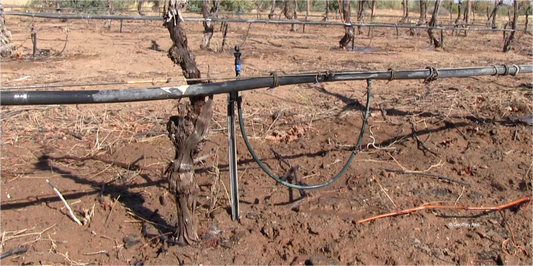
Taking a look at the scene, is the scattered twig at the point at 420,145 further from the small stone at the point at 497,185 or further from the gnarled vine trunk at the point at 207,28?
the gnarled vine trunk at the point at 207,28

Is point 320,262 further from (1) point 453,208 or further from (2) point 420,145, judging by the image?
(2) point 420,145

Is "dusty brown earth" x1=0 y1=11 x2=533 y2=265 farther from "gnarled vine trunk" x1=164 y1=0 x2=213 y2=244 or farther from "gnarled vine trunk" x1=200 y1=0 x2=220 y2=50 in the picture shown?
"gnarled vine trunk" x1=200 y1=0 x2=220 y2=50

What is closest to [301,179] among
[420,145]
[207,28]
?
[420,145]

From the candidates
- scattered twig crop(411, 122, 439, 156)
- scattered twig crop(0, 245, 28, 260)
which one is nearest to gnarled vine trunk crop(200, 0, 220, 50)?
scattered twig crop(411, 122, 439, 156)

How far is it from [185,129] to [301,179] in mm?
1408

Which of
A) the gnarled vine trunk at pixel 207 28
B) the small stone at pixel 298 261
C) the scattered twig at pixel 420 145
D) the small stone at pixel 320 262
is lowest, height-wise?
the small stone at pixel 298 261

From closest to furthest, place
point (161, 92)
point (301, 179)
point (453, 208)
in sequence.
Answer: point (161, 92) < point (453, 208) < point (301, 179)

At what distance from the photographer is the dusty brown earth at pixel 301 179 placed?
2.87 m

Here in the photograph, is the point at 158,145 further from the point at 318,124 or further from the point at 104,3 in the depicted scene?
the point at 104,3

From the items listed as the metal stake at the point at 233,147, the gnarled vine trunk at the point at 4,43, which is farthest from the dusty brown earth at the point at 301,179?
the gnarled vine trunk at the point at 4,43

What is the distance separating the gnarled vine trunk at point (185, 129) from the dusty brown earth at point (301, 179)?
33 cm

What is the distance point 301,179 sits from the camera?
375 centimetres

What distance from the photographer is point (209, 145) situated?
432 centimetres

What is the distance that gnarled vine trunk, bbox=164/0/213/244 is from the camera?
2.55 m
